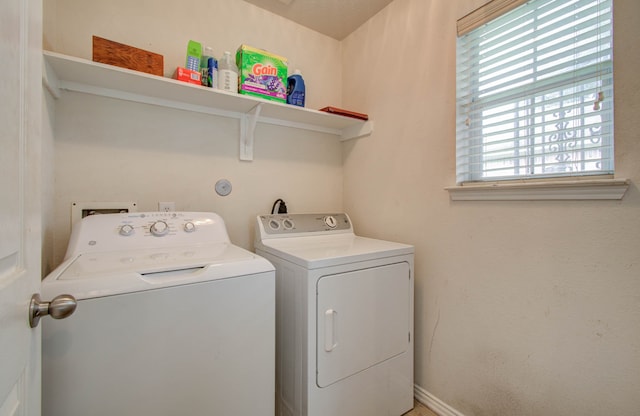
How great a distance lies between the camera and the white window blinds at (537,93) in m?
1.04

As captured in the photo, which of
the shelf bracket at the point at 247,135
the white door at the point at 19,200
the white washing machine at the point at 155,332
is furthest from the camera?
the shelf bracket at the point at 247,135

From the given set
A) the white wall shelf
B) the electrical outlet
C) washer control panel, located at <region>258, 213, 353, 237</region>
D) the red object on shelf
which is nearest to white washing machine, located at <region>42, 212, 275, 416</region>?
the electrical outlet

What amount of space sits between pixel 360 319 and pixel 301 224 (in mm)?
676

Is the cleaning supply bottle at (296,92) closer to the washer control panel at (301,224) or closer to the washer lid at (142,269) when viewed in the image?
the washer control panel at (301,224)

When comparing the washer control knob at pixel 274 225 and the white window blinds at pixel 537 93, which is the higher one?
the white window blinds at pixel 537 93

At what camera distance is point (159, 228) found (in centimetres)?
130

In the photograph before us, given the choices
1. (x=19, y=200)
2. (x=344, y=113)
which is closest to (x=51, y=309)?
(x=19, y=200)

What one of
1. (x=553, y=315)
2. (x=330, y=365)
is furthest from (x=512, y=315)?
(x=330, y=365)

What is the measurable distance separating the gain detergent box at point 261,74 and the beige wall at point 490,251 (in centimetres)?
67

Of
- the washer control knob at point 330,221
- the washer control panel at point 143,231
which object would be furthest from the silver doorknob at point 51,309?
the washer control knob at point 330,221

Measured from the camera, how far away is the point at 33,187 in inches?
22.6

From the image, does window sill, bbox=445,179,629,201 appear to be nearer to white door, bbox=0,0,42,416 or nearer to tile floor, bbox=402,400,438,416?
tile floor, bbox=402,400,438,416

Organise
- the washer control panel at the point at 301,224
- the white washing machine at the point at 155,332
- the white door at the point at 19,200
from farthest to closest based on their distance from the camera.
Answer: the washer control panel at the point at 301,224 → the white washing machine at the point at 155,332 → the white door at the point at 19,200

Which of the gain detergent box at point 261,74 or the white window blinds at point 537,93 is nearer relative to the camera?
the white window blinds at point 537,93
